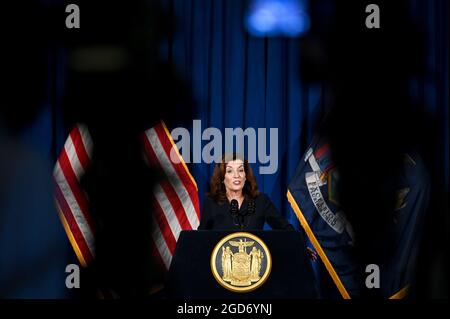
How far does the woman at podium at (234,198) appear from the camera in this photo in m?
4.80

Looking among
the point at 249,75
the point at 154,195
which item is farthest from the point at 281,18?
the point at 154,195

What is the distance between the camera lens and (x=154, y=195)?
5.73 meters

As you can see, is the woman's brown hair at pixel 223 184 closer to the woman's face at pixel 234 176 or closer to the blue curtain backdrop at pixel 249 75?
the woman's face at pixel 234 176

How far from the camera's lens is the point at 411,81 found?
5.88 m

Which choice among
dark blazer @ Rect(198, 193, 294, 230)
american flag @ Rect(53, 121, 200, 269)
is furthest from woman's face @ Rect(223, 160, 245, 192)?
american flag @ Rect(53, 121, 200, 269)

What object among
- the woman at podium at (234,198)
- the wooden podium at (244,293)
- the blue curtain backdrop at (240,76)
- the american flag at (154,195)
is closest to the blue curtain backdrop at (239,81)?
the blue curtain backdrop at (240,76)

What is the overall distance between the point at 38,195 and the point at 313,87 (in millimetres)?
2576

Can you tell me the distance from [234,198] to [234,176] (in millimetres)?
166

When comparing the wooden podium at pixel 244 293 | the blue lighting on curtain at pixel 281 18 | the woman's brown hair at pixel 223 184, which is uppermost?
the blue lighting on curtain at pixel 281 18

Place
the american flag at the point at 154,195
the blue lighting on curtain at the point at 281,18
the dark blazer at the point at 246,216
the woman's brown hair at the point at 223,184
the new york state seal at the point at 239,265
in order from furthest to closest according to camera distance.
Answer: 1. the blue lighting on curtain at the point at 281,18
2. the american flag at the point at 154,195
3. the woman's brown hair at the point at 223,184
4. the dark blazer at the point at 246,216
5. the new york state seal at the point at 239,265

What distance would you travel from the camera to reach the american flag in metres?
5.66

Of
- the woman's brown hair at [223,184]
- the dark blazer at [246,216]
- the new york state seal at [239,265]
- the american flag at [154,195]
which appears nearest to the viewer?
the new york state seal at [239,265]

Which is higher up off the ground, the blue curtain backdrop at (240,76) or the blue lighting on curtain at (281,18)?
the blue lighting on curtain at (281,18)

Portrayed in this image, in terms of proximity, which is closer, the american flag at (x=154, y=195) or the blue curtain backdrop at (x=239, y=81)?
the american flag at (x=154, y=195)
